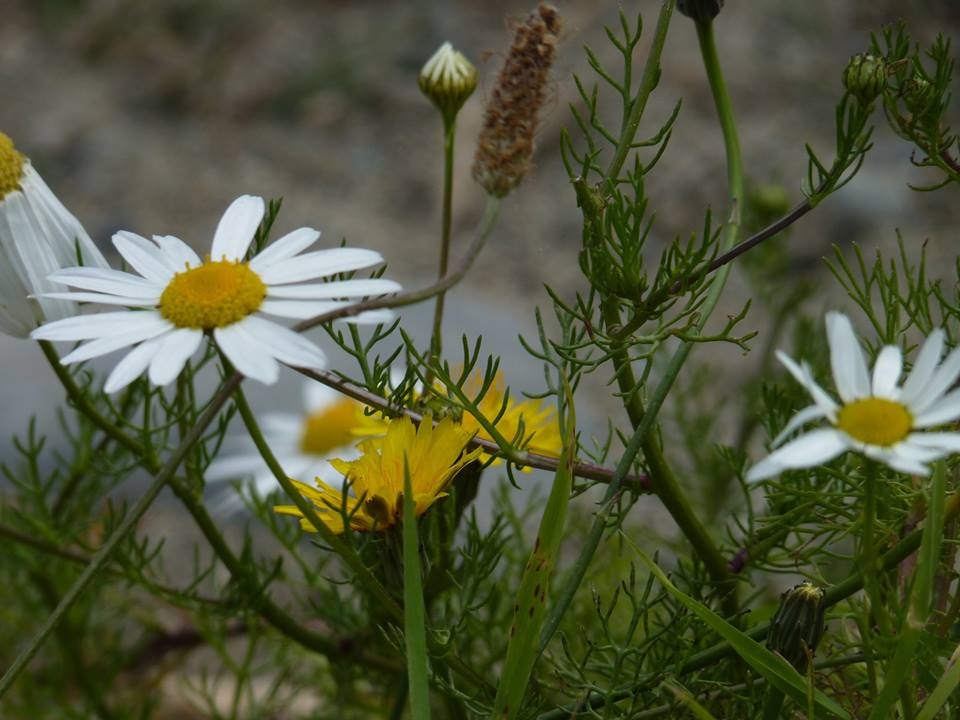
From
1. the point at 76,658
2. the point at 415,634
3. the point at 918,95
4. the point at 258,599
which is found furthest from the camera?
the point at 76,658

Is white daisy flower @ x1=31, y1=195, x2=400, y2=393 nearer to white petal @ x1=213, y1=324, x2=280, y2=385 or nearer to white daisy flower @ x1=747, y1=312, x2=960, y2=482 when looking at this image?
white petal @ x1=213, y1=324, x2=280, y2=385

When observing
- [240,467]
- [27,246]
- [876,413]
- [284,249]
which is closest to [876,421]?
[876,413]

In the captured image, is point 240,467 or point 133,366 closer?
point 133,366

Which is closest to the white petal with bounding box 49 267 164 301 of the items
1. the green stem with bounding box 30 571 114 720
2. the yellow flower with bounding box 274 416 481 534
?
the yellow flower with bounding box 274 416 481 534

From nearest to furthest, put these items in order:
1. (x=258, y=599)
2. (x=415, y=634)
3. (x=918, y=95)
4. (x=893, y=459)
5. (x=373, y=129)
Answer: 1. (x=893, y=459)
2. (x=415, y=634)
3. (x=918, y=95)
4. (x=258, y=599)
5. (x=373, y=129)

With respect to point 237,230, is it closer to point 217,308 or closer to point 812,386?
point 217,308

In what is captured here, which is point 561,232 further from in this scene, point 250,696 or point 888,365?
point 888,365

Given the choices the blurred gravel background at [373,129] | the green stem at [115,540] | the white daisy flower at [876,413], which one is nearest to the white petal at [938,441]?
the white daisy flower at [876,413]

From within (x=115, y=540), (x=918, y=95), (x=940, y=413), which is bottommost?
(x=115, y=540)
